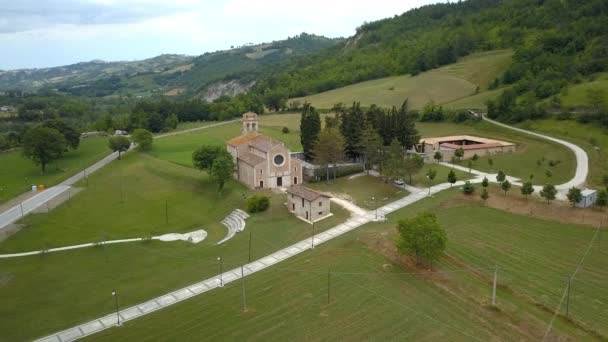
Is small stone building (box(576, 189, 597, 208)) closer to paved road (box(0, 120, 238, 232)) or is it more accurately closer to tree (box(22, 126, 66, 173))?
paved road (box(0, 120, 238, 232))

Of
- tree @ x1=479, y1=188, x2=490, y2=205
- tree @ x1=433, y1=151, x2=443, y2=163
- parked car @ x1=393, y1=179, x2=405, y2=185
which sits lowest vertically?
parked car @ x1=393, y1=179, x2=405, y2=185

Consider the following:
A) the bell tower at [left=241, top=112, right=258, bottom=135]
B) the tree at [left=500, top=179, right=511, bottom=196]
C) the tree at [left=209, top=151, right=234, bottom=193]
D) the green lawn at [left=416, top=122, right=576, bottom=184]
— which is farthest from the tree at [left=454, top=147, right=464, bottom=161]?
the tree at [left=209, top=151, right=234, bottom=193]

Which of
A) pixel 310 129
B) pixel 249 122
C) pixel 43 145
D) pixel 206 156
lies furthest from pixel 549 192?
pixel 43 145

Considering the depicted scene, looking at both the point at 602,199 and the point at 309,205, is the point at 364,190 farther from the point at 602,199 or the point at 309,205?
the point at 602,199

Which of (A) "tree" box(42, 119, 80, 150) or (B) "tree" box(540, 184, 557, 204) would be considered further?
(A) "tree" box(42, 119, 80, 150)

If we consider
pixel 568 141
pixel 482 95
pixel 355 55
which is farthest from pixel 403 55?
pixel 568 141

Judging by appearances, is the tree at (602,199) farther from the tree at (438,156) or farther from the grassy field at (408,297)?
the tree at (438,156)
